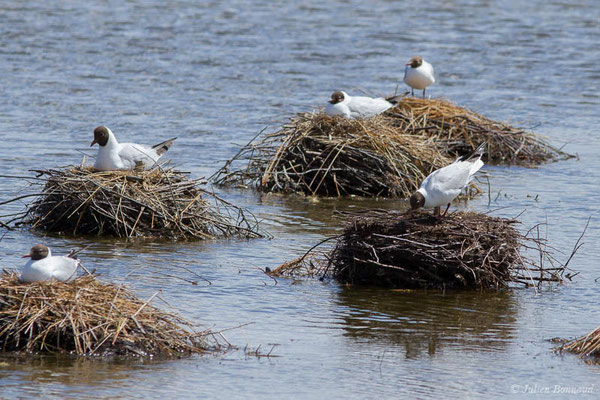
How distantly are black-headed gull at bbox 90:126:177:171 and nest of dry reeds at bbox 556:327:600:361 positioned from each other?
4.70 m

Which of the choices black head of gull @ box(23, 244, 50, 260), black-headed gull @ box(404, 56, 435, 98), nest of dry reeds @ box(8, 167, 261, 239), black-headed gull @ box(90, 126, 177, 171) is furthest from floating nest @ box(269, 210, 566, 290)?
black-headed gull @ box(404, 56, 435, 98)

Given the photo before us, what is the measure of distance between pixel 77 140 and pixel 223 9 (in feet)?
50.9

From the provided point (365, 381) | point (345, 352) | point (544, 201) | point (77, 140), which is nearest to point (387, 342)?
point (345, 352)

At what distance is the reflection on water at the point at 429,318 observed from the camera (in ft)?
24.5

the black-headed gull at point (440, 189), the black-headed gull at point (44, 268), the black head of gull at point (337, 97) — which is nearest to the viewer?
the black-headed gull at point (44, 268)

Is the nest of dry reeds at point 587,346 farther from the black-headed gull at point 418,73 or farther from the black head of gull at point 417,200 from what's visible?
the black-headed gull at point 418,73

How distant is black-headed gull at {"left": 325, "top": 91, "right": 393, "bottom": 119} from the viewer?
1284 cm

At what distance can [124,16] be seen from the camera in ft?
94.2

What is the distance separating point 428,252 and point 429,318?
0.66 meters

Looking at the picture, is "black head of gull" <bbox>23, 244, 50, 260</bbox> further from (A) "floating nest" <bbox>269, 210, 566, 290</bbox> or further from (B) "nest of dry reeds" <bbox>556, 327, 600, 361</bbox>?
(B) "nest of dry reeds" <bbox>556, 327, 600, 361</bbox>

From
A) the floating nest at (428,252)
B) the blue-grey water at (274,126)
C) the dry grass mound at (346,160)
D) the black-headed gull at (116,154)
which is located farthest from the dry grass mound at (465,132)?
the floating nest at (428,252)

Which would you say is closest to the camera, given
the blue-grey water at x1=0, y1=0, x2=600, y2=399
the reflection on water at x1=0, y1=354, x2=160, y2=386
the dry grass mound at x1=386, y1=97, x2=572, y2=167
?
the reflection on water at x1=0, y1=354, x2=160, y2=386

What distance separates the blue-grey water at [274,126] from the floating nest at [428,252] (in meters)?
0.15

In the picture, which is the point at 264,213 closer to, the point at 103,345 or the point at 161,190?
the point at 161,190
